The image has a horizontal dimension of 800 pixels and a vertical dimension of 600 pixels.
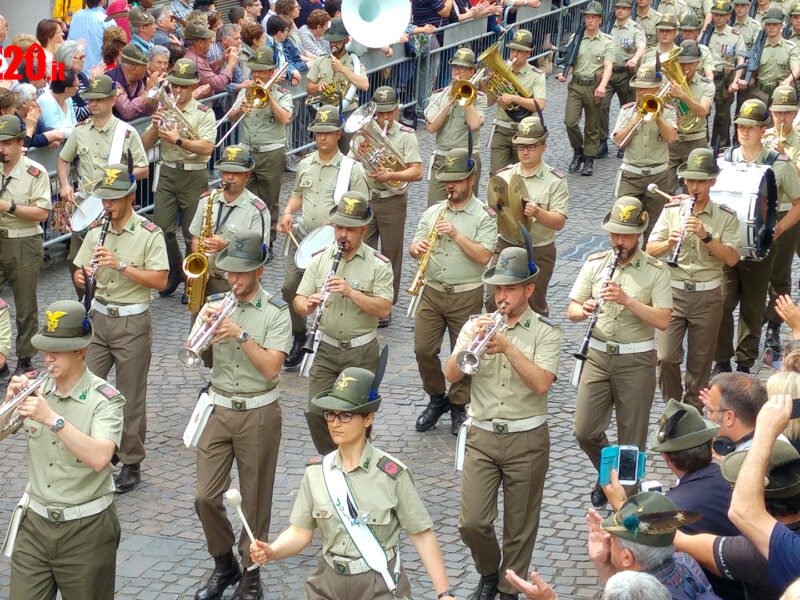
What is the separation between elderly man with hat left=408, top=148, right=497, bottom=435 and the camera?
1116 cm

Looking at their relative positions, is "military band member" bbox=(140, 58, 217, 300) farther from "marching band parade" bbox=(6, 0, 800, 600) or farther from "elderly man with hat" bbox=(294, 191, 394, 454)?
"elderly man with hat" bbox=(294, 191, 394, 454)

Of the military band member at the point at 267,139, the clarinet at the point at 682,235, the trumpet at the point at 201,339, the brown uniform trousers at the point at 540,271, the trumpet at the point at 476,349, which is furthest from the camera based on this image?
the military band member at the point at 267,139

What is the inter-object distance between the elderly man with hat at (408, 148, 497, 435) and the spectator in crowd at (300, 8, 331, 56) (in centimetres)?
756

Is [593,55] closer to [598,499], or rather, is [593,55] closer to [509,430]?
[598,499]

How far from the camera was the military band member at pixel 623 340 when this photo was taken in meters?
9.75

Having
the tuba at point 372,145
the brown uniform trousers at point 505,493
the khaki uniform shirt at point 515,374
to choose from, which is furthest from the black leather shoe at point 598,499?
the tuba at point 372,145

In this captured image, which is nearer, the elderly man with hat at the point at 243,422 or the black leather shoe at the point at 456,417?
the elderly man with hat at the point at 243,422

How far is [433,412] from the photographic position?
37.2ft

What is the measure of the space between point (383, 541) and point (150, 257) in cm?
404

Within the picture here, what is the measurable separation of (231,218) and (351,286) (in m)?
2.14

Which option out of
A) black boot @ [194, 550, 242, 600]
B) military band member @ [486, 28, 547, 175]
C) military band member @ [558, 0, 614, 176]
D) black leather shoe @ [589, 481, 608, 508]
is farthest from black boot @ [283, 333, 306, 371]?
military band member @ [558, 0, 614, 176]

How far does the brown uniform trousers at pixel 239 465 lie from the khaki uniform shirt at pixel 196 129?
5.53 meters

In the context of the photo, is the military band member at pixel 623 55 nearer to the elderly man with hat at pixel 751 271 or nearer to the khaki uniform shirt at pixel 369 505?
the elderly man with hat at pixel 751 271

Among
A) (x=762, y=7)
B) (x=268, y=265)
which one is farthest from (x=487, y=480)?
(x=762, y=7)
